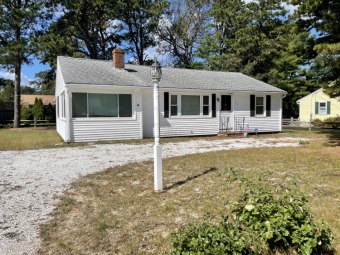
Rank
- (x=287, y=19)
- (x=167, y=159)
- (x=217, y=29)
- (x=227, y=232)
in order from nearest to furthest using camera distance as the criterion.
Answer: (x=227, y=232)
(x=167, y=159)
(x=287, y=19)
(x=217, y=29)

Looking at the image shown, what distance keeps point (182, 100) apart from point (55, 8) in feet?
58.7

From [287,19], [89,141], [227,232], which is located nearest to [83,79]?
[89,141]

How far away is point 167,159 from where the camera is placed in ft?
26.7

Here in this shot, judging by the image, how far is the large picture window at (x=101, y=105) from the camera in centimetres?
1212

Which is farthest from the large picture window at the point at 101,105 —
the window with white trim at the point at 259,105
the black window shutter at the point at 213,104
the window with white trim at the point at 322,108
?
the window with white trim at the point at 322,108

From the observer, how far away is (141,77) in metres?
14.8

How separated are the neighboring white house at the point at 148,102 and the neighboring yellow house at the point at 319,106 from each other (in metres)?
10.3

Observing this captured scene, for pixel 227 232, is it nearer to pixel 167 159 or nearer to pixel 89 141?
pixel 167 159

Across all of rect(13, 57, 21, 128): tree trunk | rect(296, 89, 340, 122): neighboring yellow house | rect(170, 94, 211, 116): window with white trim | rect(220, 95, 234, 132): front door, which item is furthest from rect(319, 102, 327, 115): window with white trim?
rect(13, 57, 21, 128): tree trunk

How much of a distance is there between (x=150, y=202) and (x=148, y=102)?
31.8ft

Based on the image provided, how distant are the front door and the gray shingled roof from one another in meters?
0.73

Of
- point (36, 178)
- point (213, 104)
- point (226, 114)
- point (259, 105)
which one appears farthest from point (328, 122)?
point (36, 178)

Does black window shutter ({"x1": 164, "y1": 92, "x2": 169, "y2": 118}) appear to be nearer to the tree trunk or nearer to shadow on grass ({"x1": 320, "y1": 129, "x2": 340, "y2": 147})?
shadow on grass ({"x1": 320, "y1": 129, "x2": 340, "y2": 147})

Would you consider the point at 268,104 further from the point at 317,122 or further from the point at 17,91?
the point at 17,91
